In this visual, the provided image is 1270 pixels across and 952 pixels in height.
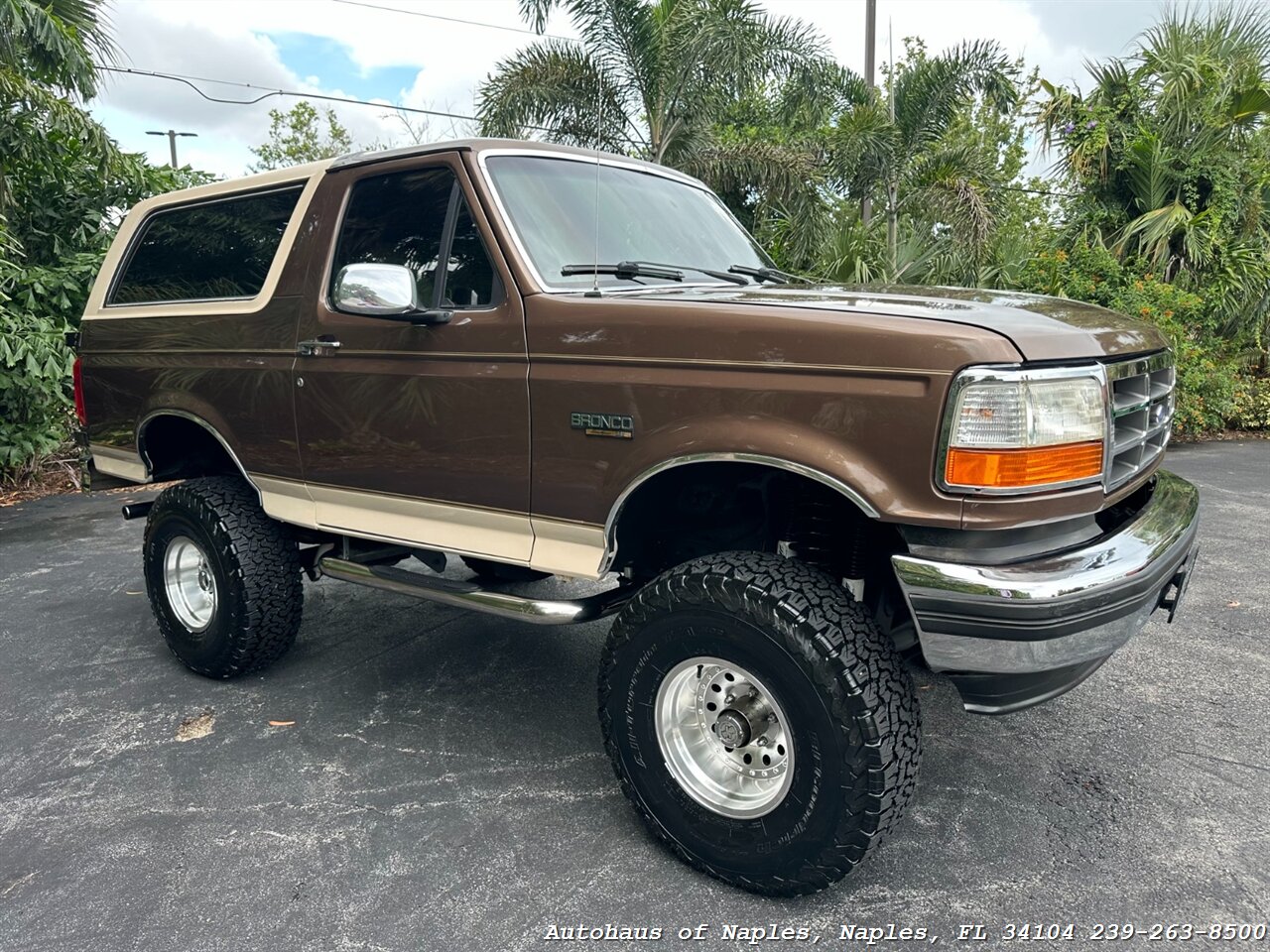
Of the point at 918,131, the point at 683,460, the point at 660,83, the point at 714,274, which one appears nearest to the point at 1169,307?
the point at 918,131

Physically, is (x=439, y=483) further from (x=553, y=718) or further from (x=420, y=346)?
(x=553, y=718)

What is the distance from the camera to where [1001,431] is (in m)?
2.26

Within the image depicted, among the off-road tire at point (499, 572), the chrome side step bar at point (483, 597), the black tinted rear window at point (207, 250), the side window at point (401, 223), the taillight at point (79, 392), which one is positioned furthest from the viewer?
the taillight at point (79, 392)

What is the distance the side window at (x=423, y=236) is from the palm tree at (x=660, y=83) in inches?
380

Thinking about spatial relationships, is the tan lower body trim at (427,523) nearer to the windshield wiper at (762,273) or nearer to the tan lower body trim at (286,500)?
the tan lower body trim at (286,500)

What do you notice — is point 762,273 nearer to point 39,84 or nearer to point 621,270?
point 621,270

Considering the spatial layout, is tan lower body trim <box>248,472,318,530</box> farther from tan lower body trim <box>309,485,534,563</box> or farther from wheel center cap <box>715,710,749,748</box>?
wheel center cap <box>715,710,749,748</box>

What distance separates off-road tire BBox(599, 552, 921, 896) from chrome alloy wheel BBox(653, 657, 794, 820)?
34 mm

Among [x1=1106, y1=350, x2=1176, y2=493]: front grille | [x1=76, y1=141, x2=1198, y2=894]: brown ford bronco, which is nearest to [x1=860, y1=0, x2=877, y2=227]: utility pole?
[x1=76, y1=141, x2=1198, y2=894]: brown ford bronco

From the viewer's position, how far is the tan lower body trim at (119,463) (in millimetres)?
4535

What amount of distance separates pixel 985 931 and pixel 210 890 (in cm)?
219

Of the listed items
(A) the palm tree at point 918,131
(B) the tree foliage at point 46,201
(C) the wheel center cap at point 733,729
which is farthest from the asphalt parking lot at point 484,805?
(A) the palm tree at point 918,131

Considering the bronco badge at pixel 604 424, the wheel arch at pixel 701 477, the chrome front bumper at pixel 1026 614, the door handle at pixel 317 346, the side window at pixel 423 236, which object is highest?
the side window at pixel 423 236

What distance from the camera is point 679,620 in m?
2.70
